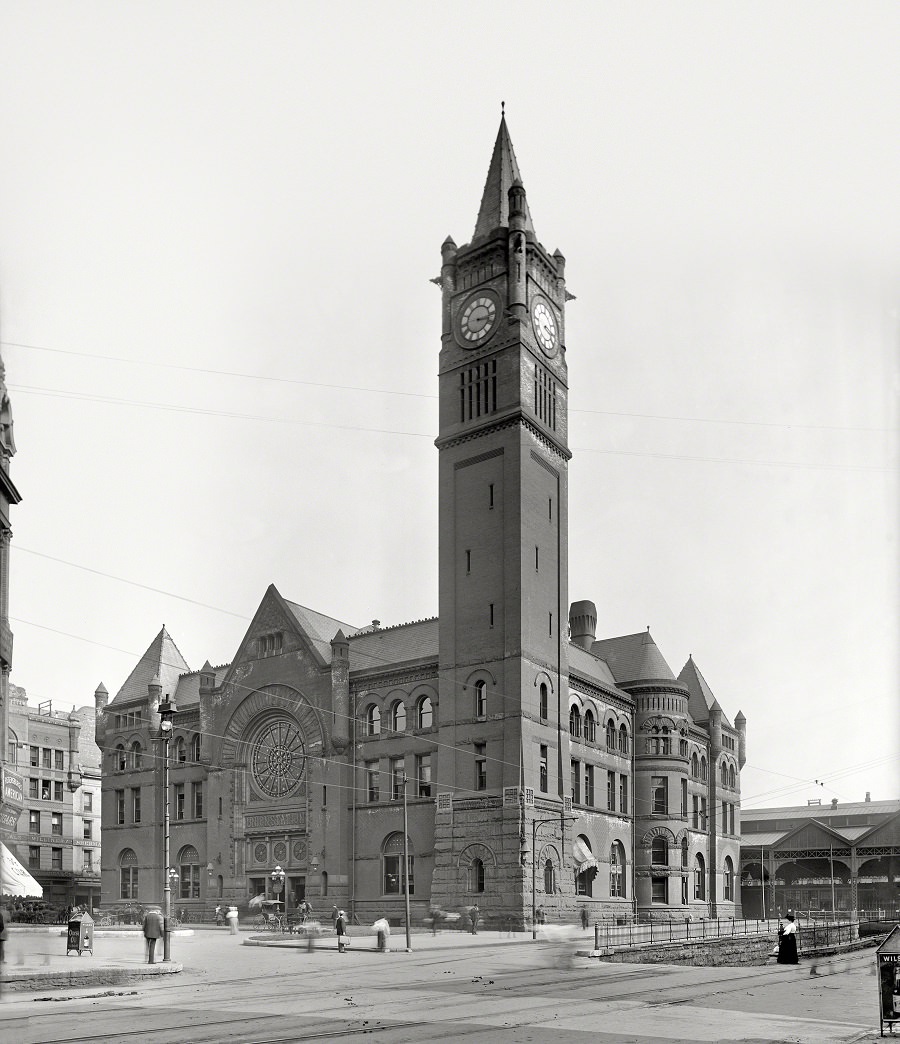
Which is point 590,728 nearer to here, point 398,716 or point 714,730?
point 398,716

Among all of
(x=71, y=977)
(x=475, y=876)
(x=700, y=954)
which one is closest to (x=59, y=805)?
(x=475, y=876)

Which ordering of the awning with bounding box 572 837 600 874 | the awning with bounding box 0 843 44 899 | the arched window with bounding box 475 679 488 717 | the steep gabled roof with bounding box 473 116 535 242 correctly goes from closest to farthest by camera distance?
the awning with bounding box 0 843 44 899, the arched window with bounding box 475 679 488 717, the awning with bounding box 572 837 600 874, the steep gabled roof with bounding box 473 116 535 242

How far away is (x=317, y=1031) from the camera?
58.9 feet

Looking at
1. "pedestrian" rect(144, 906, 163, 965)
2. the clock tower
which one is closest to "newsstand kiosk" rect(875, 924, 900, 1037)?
"pedestrian" rect(144, 906, 163, 965)

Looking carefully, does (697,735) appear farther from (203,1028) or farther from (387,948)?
(203,1028)

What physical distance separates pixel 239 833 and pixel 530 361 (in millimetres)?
34038

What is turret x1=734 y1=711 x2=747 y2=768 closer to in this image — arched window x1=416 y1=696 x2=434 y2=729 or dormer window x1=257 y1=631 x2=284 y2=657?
arched window x1=416 y1=696 x2=434 y2=729

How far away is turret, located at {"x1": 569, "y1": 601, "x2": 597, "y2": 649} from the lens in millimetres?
85875

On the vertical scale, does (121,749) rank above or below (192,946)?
above

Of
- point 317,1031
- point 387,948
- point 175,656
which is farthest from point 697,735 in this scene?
point 317,1031

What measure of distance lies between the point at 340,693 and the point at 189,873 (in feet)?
57.8

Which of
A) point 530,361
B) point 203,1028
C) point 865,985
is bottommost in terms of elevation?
point 865,985

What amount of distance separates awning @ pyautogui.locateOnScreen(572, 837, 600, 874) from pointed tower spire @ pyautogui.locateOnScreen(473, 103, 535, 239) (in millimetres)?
36135

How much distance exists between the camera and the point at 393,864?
6462 centimetres
